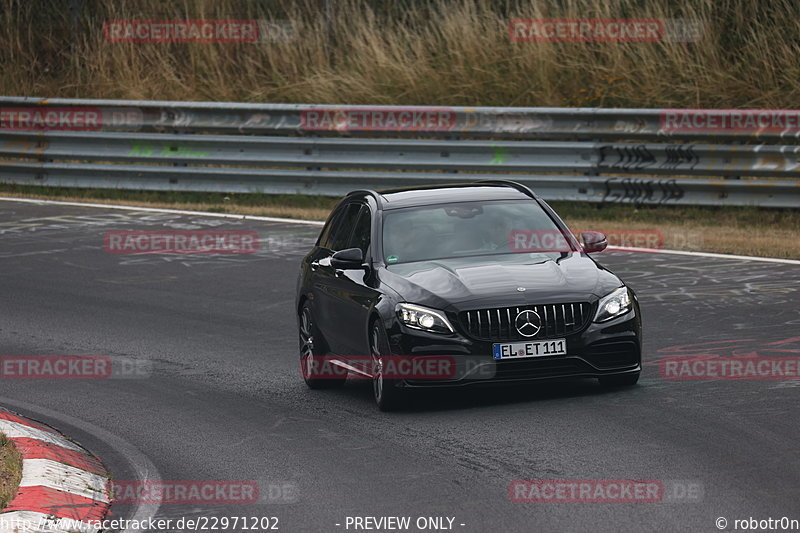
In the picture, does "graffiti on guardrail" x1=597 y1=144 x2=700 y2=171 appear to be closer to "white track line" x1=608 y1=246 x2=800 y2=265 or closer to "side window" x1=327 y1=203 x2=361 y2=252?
"white track line" x1=608 y1=246 x2=800 y2=265

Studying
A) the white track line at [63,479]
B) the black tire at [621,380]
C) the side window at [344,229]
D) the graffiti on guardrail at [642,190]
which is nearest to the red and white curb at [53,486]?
the white track line at [63,479]

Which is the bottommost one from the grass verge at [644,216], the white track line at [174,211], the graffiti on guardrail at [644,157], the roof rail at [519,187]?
the grass verge at [644,216]

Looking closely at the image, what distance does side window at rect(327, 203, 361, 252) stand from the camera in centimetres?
1176

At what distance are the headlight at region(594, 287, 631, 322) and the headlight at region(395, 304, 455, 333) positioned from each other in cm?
102

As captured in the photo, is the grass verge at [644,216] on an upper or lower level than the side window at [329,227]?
lower

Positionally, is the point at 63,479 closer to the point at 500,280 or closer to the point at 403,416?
the point at 403,416

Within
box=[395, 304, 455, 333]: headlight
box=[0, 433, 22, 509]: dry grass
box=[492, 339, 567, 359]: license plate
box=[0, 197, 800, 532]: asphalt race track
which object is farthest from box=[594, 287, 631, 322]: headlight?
box=[0, 433, 22, 509]: dry grass

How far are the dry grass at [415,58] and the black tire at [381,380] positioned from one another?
13.5 meters

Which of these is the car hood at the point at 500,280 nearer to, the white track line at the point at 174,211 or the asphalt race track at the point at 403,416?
the asphalt race track at the point at 403,416

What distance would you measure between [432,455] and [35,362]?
5150 millimetres

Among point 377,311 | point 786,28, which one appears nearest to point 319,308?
point 377,311

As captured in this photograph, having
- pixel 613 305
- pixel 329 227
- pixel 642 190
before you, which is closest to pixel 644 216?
pixel 642 190

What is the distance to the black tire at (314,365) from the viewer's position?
1132 centimetres

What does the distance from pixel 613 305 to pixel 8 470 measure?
408 centimetres
